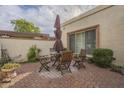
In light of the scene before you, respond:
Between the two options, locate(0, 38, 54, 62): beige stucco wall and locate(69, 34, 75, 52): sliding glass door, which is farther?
locate(69, 34, 75, 52): sliding glass door

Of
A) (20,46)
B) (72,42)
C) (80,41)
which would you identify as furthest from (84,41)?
(20,46)

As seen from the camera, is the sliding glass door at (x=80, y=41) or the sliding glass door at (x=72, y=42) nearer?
the sliding glass door at (x=80, y=41)

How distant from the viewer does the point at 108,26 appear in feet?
19.7

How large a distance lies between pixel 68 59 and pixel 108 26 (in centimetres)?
288

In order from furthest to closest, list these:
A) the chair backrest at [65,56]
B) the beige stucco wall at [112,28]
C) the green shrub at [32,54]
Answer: the green shrub at [32,54]
the beige stucco wall at [112,28]
the chair backrest at [65,56]

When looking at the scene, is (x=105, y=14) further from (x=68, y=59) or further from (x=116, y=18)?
(x=68, y=59)

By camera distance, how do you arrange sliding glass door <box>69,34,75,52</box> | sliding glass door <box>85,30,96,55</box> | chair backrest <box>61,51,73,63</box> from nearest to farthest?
chair backrest <box>61,51,73,63</box>, sliding glass door <box>85,30,96,55</box>, sliding glass door <box>69,34,75,52</box>

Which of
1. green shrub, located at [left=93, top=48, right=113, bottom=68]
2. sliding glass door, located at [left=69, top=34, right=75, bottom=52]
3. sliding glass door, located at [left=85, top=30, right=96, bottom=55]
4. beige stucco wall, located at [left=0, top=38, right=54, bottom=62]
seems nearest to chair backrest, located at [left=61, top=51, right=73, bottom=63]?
green shrub, located at [left=93, top=48, right=113, bottom=68]

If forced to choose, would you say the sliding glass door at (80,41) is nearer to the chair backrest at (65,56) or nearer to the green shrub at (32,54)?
the green shrub at (32,54)

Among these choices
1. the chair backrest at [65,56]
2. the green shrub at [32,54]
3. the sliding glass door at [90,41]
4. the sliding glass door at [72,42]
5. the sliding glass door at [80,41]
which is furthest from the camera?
the sliding glass door at [72,42]

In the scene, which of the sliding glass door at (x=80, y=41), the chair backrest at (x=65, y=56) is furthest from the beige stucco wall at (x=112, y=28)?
the chair backrest at (x=65, y=56)

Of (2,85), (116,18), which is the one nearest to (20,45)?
(2,85)

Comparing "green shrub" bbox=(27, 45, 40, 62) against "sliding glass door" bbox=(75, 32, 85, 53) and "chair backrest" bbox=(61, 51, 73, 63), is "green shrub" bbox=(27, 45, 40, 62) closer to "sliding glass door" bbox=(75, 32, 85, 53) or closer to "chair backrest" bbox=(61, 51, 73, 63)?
"sliding glass door" bbox=(75, 32, 85, 53)
